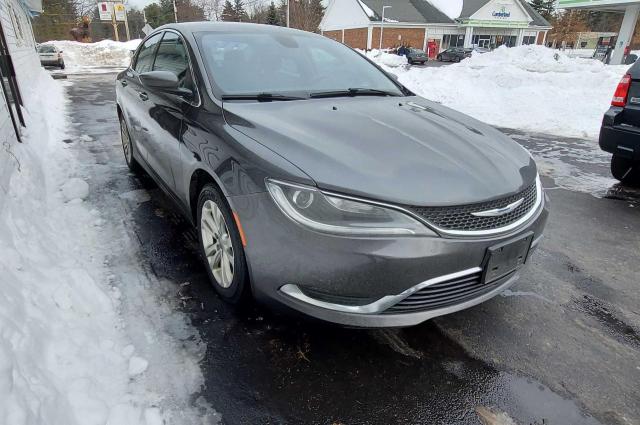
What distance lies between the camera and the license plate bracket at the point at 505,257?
215 centimetres

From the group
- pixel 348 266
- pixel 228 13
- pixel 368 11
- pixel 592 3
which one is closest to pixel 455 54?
pixel 368 11

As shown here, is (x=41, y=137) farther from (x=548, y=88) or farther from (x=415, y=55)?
(x=415, y=55)

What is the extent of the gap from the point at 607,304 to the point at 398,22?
1889 inches

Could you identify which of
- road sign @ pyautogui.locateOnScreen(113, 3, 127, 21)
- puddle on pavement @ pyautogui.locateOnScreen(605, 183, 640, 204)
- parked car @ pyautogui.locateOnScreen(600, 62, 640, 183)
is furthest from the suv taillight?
road sign @ pyautogui.locateOnScreen(113, 3, 127, 21)

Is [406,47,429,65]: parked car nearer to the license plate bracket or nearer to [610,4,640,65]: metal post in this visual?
[610,4,640,65]: metal post

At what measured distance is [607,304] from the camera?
2.98 meters

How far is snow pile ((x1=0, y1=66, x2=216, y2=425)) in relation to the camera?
1.87 m

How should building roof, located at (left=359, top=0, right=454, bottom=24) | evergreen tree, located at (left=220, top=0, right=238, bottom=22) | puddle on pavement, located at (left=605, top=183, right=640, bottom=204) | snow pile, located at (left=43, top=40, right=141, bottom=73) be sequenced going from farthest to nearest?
1. evergreen tree, located at (left=220, top=0, right=238, bottom=22)
2. building roof, located at (left=359, top=0, right=454, bottom=24)
3. snow pile, located at (left=43, top=40, right=141, bottom=73)
4. puddle on pavement, located at (left=605, top=183, right=640, bottom=204)

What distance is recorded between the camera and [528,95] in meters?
11.6

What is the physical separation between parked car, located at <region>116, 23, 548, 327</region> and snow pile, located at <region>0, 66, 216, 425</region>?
0.50 meters

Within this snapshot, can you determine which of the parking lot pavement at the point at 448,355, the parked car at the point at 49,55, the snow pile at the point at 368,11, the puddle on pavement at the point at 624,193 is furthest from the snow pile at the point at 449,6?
the parking lot pavement at the point at 448,355

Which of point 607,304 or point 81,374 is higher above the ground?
point 81,374

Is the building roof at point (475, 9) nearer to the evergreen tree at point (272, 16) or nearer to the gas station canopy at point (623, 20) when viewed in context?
the evergreen tree at point (272, 16)

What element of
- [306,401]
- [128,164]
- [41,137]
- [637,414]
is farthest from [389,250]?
[41,137]
